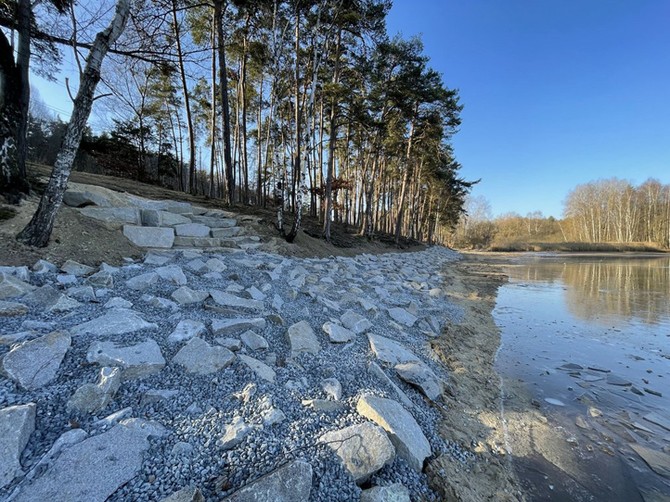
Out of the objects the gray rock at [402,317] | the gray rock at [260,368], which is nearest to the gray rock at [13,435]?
the gray rock at [260,368]

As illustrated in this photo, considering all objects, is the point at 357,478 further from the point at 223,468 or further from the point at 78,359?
the point at 78,359

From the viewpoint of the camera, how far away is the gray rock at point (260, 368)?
7.61ft

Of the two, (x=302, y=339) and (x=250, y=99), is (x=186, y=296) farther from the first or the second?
(x=250, y=99)

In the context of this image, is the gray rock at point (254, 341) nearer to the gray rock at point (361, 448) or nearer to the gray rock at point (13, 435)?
the gray rock at point (361, 448)

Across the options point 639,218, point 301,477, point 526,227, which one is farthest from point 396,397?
point 526,227

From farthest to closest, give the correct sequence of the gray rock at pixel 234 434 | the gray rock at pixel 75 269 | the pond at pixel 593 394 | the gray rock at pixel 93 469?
the gray rock at pixel 75 269
the pond at pixel 593 394
the gray rock at pixel 234 434
the gray rock at pixel 93 469

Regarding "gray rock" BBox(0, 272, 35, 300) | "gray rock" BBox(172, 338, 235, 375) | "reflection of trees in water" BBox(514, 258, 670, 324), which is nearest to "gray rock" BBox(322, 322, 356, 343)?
"gray rock" BBox(172, 338, 235, 375)

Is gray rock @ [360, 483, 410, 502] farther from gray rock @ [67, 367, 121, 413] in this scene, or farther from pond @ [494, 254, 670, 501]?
gray rock @ [67, 367, 121, 413]

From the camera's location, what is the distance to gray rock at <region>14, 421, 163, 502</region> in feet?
4.05

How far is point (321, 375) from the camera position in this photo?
2586 millimetres

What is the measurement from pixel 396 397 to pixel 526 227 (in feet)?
236

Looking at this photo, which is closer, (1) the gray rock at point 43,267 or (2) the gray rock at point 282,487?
(2) the gray rock at point 282,487

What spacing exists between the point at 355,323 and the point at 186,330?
2049mm

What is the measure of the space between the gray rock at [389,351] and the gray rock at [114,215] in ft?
15.9
